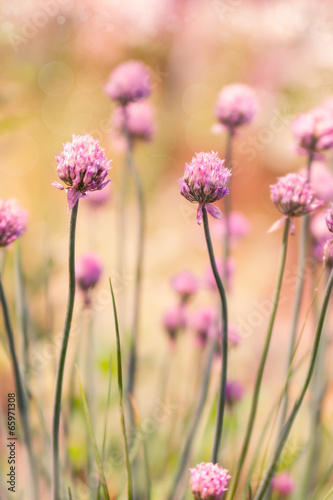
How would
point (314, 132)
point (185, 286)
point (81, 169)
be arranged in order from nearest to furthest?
point (81, 169) → point (314, 132) → point (185, 286)

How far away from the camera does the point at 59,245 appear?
101 cm

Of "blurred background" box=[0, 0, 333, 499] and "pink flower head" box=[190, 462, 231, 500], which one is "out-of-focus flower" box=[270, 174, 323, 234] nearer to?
"pink flower head" box=[190, 462, 231, 500]

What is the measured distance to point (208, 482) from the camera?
0.23m

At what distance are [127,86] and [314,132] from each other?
143 millimetres

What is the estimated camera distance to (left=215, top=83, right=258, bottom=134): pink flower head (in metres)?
0.41

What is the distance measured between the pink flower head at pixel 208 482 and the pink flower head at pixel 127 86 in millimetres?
269

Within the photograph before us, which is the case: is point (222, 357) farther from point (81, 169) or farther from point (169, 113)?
point (169, 113)

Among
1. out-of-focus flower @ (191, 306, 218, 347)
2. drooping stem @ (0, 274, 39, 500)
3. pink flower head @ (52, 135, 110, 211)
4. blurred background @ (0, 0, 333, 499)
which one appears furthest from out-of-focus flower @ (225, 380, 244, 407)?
blurred background @ (0, 0, 333, 499)

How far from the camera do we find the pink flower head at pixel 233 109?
41cm

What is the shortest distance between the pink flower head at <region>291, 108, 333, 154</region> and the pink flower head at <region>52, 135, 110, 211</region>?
189 mm

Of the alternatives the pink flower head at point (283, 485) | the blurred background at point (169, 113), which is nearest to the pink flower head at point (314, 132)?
the pink flower head at point (283, 485)

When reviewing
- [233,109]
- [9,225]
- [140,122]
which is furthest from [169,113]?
[9,225]

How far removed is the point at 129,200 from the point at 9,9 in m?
0.46

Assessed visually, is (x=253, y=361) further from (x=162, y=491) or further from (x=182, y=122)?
(x=182, y=122)
